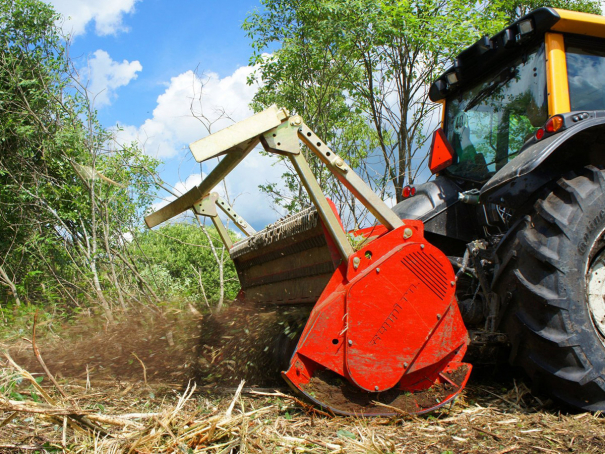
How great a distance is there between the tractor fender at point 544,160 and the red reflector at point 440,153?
827mm

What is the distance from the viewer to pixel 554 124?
277cm

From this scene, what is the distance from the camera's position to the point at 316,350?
8.34 ft

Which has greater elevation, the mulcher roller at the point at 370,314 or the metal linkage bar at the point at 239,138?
the metal linkage bar at the point at 239,138

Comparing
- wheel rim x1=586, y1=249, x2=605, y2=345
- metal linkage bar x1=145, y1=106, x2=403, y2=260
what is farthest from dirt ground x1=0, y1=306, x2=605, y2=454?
metal linkage bar x1=145, y1=106, x2=403, y2=260

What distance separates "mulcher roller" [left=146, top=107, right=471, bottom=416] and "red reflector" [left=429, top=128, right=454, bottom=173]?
3.71 feet

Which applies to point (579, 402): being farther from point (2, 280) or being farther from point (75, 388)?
point (2, 280)

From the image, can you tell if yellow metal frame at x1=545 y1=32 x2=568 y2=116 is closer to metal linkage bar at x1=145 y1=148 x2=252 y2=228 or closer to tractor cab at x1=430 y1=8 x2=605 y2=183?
tractor cab at x1=430 y1=8 x2=605 y2=183

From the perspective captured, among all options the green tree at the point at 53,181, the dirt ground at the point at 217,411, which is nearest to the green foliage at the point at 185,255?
the green tree at the point at 53,181

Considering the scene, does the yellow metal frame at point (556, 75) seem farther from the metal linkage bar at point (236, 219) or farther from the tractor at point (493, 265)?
the metal linkage bar at point (236, 219)

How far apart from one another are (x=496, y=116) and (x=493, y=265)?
43.5 inches

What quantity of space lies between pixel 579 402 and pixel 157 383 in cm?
265

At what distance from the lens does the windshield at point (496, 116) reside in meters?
3.11

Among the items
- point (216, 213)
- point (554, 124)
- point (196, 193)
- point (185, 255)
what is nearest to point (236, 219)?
point (216, 213)

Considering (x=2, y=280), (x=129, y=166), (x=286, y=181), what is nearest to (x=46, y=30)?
(x=129, y=166)
